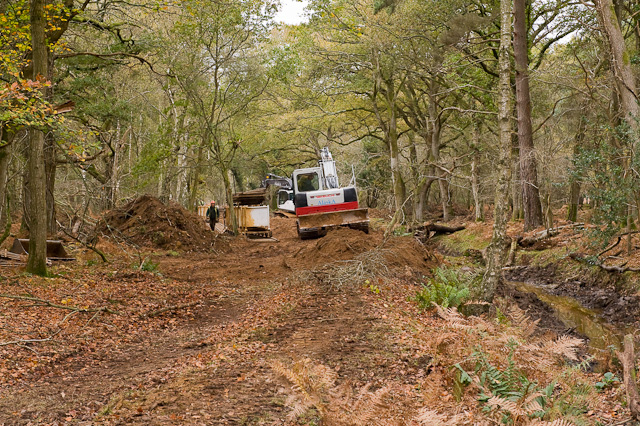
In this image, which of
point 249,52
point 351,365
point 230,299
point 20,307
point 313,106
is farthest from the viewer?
point 313,106

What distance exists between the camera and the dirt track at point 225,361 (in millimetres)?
5074

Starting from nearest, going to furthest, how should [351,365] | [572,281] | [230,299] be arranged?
[351,365] < [230,299] < [572,281]

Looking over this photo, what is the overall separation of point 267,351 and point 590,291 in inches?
395

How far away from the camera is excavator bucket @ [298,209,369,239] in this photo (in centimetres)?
2211

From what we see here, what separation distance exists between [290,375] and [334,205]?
1796 cm

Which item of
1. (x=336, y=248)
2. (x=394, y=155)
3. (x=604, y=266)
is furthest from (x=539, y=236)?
(x=394, y=155)

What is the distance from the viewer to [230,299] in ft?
38.4

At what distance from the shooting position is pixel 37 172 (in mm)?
10883

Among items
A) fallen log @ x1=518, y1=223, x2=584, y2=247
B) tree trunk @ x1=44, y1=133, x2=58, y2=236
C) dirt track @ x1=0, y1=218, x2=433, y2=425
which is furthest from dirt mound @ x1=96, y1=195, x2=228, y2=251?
A: fallen log @ x1=518, y1=223, x2=584, y2=247

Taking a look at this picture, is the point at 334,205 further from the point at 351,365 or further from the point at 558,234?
the point at 351,365

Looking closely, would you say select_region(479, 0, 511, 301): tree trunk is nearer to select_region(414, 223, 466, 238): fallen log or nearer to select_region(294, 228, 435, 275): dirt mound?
select_region(294, 228, 435, 275): dirt mound

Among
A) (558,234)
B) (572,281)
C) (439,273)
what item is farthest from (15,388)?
(558,234)

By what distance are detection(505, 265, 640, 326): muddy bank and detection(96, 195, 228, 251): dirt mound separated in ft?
37.5

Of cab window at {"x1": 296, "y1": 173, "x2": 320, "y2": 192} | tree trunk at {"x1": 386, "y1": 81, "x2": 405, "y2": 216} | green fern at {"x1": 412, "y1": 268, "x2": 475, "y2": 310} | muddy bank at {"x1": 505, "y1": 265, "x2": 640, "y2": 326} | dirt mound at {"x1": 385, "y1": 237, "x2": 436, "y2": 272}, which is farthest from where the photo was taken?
cab window at {"x1": 296, "y1": 173, "x2": 320, "y2": 192}
